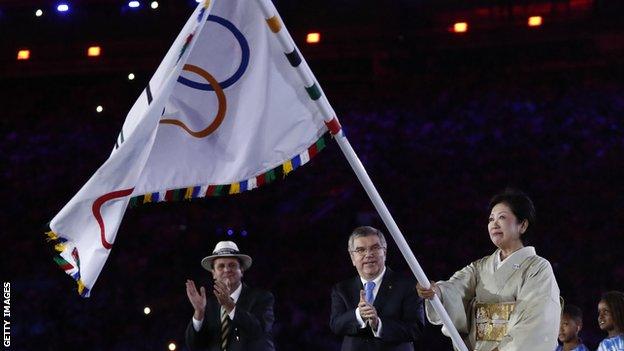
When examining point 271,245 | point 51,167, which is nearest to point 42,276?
point 51,167

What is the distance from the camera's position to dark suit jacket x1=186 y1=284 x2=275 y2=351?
402cm

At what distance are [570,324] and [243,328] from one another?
1659 mm

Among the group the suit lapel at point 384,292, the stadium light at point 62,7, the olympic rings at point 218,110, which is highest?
the stadium light at point 62,7

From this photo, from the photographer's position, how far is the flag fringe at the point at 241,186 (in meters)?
2.86

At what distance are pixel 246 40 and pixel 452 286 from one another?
45.8 inches

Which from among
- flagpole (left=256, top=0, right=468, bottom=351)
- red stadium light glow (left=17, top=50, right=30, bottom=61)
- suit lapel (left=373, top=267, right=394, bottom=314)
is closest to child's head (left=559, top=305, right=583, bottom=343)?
suit lapel (left=373, top=267, right=394, bottom=314)

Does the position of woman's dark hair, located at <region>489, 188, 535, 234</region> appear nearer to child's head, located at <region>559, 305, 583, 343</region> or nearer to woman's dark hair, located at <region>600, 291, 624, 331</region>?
woman's dark hair, located at <region>600, 291, 624, 331</region>

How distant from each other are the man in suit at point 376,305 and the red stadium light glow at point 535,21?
11.1 feet

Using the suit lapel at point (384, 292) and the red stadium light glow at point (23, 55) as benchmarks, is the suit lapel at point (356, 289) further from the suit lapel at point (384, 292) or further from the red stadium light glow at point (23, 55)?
the red stadium light glow at point (23, 55)

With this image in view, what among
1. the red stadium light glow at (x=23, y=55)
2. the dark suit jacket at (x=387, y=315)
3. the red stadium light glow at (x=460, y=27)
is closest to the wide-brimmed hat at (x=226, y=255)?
the dark suit jacket at (x=387, y=315)

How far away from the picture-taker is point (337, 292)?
155 inches

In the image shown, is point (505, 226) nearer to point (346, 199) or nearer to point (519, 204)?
point (519, 204)

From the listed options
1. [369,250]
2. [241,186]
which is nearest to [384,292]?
[369,250]

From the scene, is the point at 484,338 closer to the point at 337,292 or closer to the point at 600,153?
the point at 337,292
